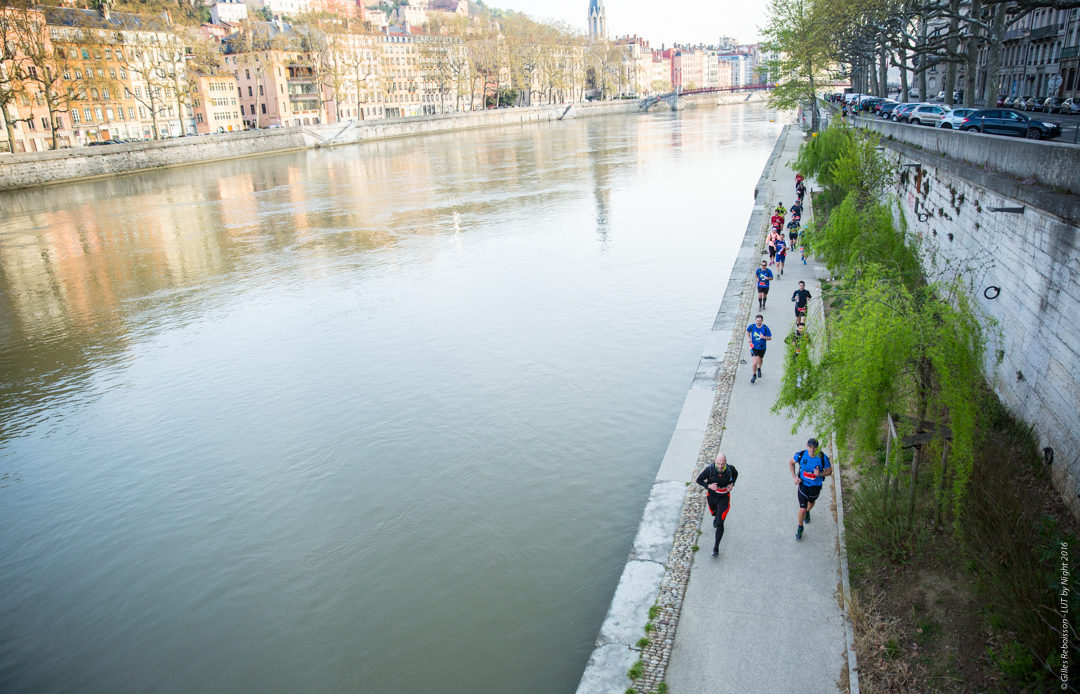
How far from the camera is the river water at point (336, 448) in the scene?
10.4m

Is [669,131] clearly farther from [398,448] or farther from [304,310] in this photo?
[398,448]

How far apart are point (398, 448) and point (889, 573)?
999 centimetres

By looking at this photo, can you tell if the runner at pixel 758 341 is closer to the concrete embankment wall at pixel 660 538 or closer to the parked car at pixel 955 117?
the concrete embankment wall at pixel 660 538

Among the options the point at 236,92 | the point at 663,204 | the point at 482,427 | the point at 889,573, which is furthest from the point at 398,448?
the point at 236,92

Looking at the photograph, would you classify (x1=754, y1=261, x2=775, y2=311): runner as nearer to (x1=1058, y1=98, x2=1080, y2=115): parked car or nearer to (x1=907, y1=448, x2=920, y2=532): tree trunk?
(x1=907, y1=448, x2=920, y2=532): tree trunk

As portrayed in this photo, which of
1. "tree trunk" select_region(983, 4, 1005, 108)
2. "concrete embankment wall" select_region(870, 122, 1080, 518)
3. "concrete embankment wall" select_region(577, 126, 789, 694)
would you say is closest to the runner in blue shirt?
"concrete embankment wall" select_region(577, 126, 789, 694)

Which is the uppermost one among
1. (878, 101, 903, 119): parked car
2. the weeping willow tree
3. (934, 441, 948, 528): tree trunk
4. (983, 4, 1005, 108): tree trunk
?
(983, 4, 1005, 108): tree trunk

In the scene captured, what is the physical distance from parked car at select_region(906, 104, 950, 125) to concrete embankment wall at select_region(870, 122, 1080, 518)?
17.6 metres

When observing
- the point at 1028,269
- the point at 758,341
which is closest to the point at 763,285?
the point at 758,341

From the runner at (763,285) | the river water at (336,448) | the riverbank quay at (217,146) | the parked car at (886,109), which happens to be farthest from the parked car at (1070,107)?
the riverbank quay at (217,146)

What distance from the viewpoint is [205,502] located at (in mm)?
14141

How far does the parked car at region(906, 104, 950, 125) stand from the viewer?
108ft

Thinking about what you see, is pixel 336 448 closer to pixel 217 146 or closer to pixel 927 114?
pixel 927 114

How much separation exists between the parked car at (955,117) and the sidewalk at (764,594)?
77.7ft
